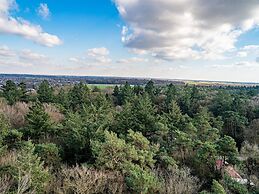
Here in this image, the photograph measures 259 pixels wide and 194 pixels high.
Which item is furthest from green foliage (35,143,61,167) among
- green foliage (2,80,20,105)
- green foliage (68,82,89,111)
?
green foliage (68,82,89,111)

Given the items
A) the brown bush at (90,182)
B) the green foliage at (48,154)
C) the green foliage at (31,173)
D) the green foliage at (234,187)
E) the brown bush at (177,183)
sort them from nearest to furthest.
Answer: the green foliage at (31,173)
the brown bush at (90,182)
the brown bush at (177,183)
the green foliage at (234,187)
the green foliage at (48,154)

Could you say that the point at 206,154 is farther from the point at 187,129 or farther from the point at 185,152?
the point at 187,129

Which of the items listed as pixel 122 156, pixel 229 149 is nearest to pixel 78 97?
pixel 122 156

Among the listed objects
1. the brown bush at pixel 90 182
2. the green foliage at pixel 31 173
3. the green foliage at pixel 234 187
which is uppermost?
the green foliage at pixel 31 173

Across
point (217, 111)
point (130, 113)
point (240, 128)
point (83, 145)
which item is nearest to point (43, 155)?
point (83, 145)

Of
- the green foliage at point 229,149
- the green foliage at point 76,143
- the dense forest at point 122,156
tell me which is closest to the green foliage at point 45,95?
the dense forest at point 122,156

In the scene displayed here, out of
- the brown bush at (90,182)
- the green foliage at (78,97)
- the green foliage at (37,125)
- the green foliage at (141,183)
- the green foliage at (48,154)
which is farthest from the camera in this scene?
the green foliage at (78,97)

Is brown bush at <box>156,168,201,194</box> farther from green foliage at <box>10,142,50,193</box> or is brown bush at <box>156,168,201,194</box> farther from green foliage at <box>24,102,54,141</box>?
green foliage at <box>24,102,54,141</box>

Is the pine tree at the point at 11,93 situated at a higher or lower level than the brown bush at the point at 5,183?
higher

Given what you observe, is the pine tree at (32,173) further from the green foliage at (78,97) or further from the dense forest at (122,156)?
the green foliage at (78,97)

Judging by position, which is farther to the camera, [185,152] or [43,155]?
[185,152]
